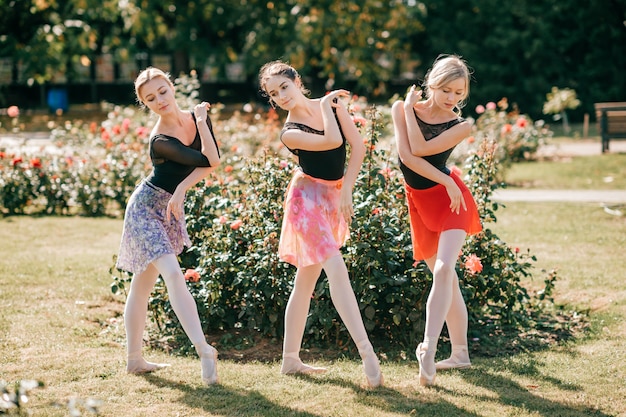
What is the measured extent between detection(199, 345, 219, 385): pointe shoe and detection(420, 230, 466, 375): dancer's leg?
1.03 m

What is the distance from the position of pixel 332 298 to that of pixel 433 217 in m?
0.66

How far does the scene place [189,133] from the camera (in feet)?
14.2

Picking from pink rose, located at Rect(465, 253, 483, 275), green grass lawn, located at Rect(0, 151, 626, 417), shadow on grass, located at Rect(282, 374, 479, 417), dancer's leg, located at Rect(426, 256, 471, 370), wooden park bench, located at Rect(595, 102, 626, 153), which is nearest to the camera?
shadow on grass, located at Rect(282, 374, 479, 417)

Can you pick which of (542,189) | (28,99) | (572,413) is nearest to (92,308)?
(572,413)

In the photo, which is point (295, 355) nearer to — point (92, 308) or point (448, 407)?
point (448, 407)

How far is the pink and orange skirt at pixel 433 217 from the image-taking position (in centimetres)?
413

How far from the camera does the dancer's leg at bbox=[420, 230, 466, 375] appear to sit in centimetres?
402

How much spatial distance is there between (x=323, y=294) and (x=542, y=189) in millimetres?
7329

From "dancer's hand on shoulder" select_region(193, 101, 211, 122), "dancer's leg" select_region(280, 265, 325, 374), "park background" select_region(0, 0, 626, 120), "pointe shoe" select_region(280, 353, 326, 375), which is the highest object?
"park background" select_region(0, 0, 626, 120)

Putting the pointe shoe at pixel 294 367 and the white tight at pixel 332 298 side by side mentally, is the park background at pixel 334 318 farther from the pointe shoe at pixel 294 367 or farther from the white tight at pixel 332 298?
the white tight at pixel 332 298

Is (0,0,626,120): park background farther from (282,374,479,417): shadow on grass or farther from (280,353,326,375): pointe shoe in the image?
(282,374,479,417): shadow on grass

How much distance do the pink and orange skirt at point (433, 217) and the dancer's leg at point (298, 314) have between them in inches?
21.5

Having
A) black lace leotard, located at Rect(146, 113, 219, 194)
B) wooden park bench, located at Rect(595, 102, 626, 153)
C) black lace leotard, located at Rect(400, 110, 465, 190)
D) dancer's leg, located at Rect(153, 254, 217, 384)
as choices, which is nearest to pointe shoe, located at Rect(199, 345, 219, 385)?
dancer's leg, located at Rect(153, 254, 217, 384)

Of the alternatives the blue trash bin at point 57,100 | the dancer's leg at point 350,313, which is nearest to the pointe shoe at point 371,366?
the dancer's leg at point 350,313
